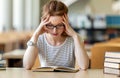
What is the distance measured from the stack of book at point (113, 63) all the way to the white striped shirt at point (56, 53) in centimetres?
51

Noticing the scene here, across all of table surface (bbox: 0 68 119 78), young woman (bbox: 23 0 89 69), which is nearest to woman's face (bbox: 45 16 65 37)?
young woman (bbox: 23 0 89 69)

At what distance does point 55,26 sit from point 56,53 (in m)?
0.27

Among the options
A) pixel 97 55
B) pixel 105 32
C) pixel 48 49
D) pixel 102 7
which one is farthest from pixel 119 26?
pixel 48 49

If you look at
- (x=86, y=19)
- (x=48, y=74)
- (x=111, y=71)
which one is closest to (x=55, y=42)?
(x=48, y=74)

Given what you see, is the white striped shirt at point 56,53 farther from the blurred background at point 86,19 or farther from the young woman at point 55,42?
the blurred background at point 86,19

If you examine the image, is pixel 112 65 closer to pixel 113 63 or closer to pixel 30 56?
pixel 113 63

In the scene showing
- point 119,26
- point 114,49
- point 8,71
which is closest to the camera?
point 8,71

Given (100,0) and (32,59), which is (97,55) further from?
(100,0)

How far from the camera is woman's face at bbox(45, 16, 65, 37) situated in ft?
8.27

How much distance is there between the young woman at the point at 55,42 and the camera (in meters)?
2.55

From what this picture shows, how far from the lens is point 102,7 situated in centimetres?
1135

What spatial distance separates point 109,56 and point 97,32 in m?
8.38

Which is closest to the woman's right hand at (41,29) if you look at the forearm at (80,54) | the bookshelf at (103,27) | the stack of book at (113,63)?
the forearm at (80,54)

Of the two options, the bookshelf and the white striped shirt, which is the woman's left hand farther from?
the bookshelf
